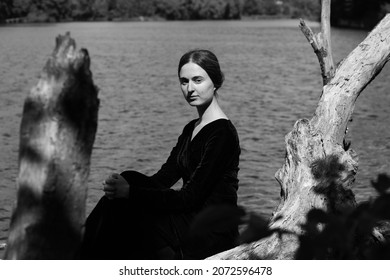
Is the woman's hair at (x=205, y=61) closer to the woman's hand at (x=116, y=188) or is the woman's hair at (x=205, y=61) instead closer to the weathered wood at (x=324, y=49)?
the woman's hand at (x=116, y=188)

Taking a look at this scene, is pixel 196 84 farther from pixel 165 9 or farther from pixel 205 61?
pixel 165 9

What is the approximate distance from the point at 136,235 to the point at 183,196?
37 cm

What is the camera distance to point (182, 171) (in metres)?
4.27

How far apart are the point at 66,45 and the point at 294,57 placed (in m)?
44.8

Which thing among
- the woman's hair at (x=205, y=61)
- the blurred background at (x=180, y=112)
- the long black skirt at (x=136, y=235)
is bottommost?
the blurred background at (x=180, y=112)

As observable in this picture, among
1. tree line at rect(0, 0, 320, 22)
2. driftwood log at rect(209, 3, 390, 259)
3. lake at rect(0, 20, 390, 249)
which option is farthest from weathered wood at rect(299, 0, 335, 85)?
tree line at rect(0, 0, 320, 22)

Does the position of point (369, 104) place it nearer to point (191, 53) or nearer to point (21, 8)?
point (191, 53)

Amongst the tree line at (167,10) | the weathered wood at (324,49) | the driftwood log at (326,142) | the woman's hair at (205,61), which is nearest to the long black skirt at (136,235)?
the driftwood log at (326,142)

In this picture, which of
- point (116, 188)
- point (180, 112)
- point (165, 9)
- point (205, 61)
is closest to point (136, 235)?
point (116, 188)

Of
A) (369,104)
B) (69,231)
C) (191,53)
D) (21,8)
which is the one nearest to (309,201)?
(191,53)

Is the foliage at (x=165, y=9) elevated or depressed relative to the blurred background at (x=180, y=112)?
elevated

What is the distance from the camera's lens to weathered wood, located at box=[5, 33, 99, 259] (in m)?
1.67

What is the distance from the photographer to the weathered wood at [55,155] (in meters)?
1.67

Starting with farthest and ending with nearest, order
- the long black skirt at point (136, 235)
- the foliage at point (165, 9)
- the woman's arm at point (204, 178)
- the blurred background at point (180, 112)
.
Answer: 1. the foliage at point (165, 9)
2. the blurred background at point (180, 112)
3. the woman's arm at point (204, 178)
4. the long black skirt at point (136, 235)
